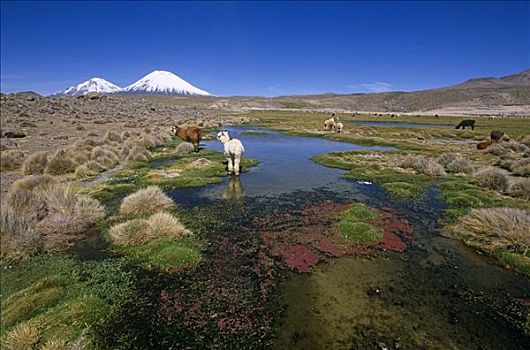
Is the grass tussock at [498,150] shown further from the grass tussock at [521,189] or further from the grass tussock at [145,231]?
the grass tussock at [145,231]

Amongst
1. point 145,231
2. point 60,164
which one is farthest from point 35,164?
point 145,231

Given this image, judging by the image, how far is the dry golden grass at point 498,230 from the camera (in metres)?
9.91

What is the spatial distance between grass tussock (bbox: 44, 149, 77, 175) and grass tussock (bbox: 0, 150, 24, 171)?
220cm

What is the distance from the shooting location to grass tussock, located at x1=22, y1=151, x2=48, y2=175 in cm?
1872

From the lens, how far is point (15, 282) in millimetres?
7969

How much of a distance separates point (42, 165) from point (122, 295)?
16.0 meters

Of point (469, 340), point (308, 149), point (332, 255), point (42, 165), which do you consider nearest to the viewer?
point (469, 340)

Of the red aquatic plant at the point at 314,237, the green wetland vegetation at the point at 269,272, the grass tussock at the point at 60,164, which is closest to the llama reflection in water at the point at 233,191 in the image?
the green wetland vegetation at the point at 269,272

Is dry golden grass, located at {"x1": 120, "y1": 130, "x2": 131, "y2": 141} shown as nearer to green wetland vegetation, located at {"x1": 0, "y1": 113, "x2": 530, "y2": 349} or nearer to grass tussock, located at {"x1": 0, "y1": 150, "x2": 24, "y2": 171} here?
grass tussock, located at {"x1": 0, "y1": 150, "x2": 24, "y2": 171}

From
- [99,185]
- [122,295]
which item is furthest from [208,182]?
[122,295]

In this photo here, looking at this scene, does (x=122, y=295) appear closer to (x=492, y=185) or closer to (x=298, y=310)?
(x=298, y=310)

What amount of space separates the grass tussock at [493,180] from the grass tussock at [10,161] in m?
28.0

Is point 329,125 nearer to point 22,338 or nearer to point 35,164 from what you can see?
point 35,164

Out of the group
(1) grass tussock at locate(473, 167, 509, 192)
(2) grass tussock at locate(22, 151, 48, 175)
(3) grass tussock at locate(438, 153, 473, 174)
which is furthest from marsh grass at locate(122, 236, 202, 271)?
(3) grass tussock at locate(438, 153, 473, 174)
